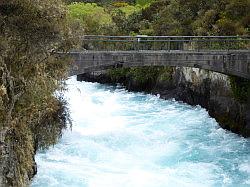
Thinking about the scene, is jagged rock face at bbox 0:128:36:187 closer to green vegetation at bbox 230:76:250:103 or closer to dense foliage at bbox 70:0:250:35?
green vegetation at bbox 230:76:250:103

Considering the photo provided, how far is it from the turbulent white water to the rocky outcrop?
2.26 feet

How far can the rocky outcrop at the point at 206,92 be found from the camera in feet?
98.7

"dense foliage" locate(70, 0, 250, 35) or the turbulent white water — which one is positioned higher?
"dense foliage" locate(70, 0, 250, 35)

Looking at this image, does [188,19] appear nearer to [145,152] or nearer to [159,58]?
[159,58]

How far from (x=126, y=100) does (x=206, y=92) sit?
8552 millimetres

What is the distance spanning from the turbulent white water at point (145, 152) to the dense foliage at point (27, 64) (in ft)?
6.51

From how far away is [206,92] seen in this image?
35875mm

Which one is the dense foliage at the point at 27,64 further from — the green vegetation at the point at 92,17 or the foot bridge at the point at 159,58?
the green vegetation at the point at 92,17

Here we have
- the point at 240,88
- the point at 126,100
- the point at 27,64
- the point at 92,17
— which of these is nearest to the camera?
the point at 27,64

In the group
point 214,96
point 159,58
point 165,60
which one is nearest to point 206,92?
point 214,96

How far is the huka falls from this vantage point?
1572cm

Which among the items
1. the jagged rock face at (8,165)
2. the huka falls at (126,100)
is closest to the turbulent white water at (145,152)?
the huka falls at (126,100)

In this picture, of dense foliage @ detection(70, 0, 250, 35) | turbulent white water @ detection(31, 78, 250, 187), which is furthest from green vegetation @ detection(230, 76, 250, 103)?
dense foliage @ detection(70, 0, 250, 35)

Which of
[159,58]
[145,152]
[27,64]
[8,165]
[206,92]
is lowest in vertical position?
[145,152]
